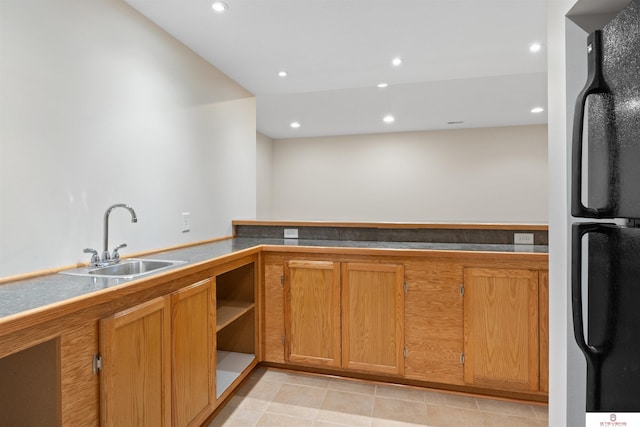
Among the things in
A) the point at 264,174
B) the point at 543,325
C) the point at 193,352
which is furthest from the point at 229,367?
the point at 264,174

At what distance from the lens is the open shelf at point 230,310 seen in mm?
2088

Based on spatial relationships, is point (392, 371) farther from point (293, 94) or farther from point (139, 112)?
point (293, 94)

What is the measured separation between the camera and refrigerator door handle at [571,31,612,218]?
0.71 metres

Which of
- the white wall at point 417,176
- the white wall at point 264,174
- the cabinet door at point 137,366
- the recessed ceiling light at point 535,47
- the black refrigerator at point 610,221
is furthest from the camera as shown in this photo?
the white wall at point 264,174

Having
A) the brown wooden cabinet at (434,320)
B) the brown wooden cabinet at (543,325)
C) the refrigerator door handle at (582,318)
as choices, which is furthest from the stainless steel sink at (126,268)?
the brown wooden cabinet at (543,325)

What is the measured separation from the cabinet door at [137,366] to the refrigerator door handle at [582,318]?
1397 mm

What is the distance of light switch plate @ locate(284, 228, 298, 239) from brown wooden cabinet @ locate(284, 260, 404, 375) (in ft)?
1.92

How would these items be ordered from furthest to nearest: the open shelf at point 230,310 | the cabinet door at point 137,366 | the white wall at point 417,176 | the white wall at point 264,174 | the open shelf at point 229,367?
the white wall at point 264,174
the white wall at point 417,176
the open shelf at point 230,310
the open shelf at point 229,367
the cabinet door at point 137,366

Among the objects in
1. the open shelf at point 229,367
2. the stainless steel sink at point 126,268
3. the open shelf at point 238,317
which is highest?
the stainless steel sink at point 126,268

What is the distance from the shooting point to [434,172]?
18.7 feet

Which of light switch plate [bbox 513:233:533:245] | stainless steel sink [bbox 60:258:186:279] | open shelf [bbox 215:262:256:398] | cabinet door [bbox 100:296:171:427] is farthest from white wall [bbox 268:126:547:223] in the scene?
cabinet door [bbox 100:296:171:427]

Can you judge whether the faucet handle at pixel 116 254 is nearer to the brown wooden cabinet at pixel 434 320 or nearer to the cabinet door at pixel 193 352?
the cabinet door at pixel 193 352

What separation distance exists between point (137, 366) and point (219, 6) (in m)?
1.91

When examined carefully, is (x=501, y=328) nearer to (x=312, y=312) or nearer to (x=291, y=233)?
(x=312, y=312)
